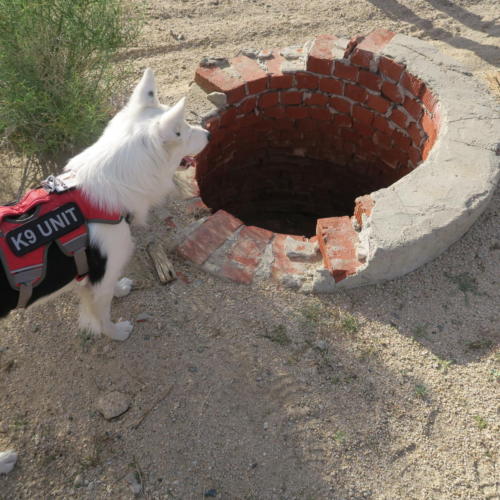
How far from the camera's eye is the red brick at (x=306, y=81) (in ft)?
12.5

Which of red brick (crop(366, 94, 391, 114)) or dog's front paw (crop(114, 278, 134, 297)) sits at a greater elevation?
red brick (crop(366, 94, 391, 114))

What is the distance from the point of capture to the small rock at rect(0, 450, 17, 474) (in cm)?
220

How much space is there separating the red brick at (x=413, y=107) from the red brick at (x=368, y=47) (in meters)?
0.39

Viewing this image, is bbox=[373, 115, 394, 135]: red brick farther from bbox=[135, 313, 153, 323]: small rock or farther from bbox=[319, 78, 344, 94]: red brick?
bbox=[135, 313, 153, 323]: small rock

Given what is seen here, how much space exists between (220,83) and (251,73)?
0.91 ft

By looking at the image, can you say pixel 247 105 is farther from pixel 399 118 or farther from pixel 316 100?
pixel 399 118

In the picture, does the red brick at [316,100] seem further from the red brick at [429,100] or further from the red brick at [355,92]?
the red brick at [429,100]

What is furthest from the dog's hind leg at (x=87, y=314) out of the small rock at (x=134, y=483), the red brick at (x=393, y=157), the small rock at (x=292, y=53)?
the red brick at (x=393, y=157)

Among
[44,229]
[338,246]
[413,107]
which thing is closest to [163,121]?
[44,229]

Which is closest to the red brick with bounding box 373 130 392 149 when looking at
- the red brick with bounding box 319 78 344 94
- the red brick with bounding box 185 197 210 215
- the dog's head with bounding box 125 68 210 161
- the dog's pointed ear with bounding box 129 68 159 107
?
the red brick with bounding box 319 78 344 94

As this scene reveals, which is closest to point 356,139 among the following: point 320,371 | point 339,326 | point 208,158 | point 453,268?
point 208,158

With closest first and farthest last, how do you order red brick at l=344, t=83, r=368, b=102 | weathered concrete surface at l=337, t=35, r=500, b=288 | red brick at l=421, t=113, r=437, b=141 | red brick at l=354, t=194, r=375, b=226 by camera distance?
weathered concrete surface at l=337, t=35, r=500, b=288
red brick at l=354, t=194, r=375, b=226
red brick at l=421, t=113, r=437, b=141
red brick at l=344, t=83, r=368, b=102

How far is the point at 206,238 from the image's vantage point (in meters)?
2.89

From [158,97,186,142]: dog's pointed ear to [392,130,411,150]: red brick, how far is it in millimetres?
2251
